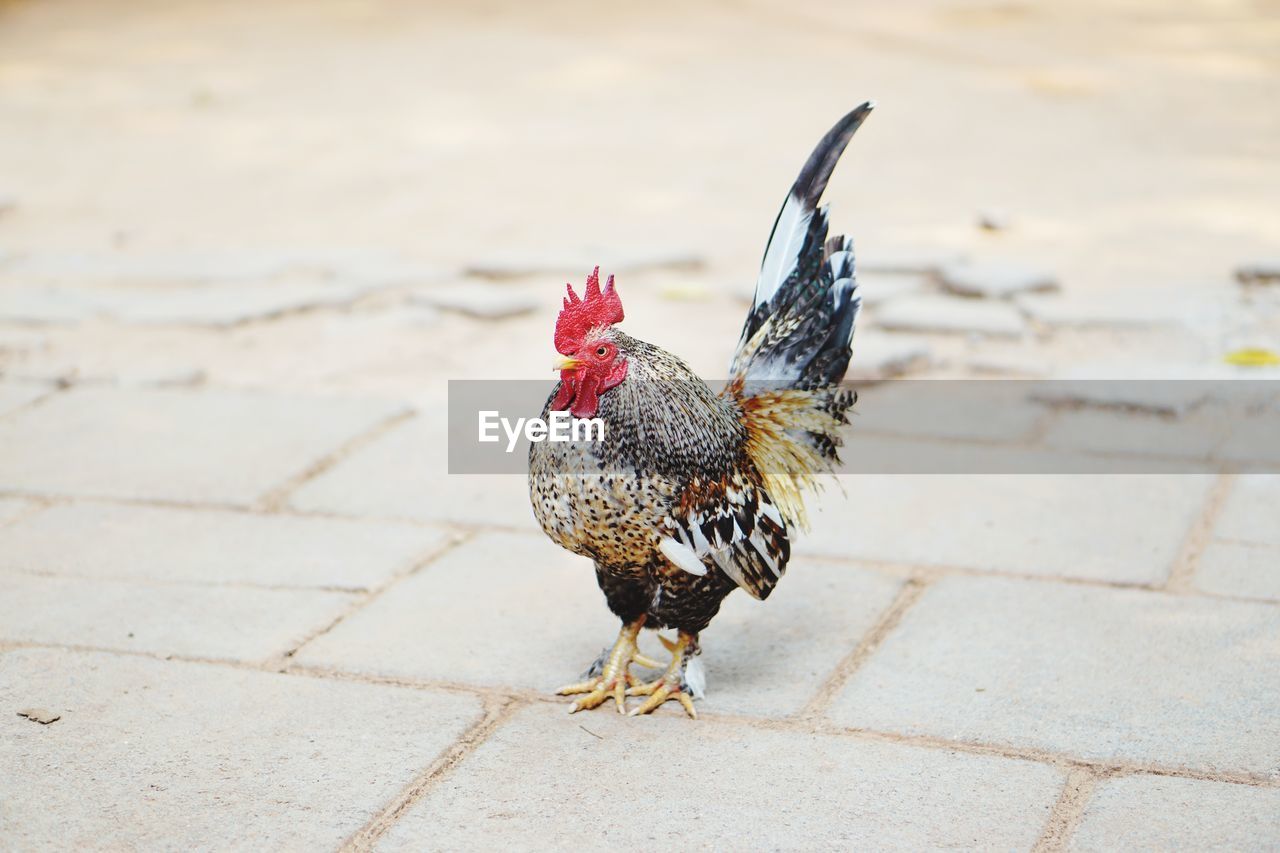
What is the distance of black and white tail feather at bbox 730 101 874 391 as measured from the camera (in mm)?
3596

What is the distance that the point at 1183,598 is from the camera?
12.8 ft

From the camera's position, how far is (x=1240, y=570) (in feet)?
13.3

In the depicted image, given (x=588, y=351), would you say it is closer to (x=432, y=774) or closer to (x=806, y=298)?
(x=806, y=298)

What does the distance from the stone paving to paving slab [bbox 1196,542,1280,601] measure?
15mm

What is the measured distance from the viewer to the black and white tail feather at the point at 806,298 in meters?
3.60

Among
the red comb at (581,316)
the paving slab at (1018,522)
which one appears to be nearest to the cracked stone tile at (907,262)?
the paving slab at (1018,522)

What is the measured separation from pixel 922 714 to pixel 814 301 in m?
1.01

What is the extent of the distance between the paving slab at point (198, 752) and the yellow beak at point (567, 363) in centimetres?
87

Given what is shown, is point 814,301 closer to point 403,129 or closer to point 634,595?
point 634,595

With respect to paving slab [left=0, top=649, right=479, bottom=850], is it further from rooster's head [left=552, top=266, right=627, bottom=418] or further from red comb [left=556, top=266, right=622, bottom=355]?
red comb [left=556, top=266, right=622, bottom=355]

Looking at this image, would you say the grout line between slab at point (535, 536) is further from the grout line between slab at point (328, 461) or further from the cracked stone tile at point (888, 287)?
the cracked stone tile at point (888, 287)

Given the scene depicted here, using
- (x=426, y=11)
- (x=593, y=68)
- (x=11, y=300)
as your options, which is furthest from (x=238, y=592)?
A: (x=426, y=11)

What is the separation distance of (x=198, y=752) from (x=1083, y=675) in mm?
2021

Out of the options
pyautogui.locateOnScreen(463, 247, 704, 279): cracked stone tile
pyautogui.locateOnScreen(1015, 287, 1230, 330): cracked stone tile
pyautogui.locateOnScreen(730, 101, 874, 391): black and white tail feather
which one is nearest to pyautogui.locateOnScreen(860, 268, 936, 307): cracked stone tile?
pyautogui.locateOnScreen(1015, 287, 1230, 330): cracked stone tile
